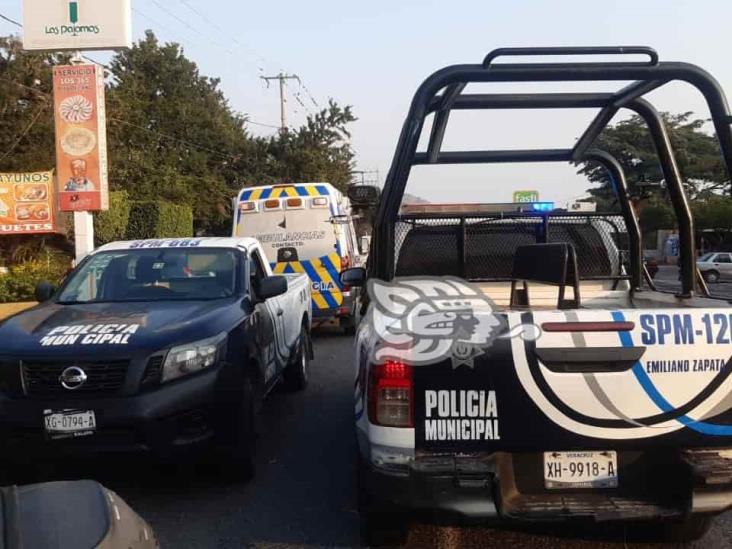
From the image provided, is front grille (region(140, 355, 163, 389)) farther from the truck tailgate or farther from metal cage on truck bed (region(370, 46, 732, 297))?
the truck tailgate

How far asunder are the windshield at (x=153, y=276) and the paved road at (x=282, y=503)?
138 cm

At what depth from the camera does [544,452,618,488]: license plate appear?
354 cm

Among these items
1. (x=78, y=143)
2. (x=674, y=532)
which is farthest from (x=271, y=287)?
(x=78, y=143)

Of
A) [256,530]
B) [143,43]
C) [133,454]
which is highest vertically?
[143,43]

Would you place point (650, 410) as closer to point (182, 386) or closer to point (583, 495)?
point (583, 495)

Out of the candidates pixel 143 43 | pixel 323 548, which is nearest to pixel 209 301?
pixel 323 548

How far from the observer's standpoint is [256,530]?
4.59 m

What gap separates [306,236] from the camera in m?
13.4

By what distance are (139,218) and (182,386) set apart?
29575mm

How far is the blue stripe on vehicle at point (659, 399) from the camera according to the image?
3455 mm

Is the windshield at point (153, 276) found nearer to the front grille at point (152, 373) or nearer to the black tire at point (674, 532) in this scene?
the front grille at point (152, 373)

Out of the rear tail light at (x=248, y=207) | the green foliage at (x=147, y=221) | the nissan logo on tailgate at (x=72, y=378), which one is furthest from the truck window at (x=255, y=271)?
the green foliage at (x=147, y=221)

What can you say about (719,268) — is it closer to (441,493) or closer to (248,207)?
(248,207)

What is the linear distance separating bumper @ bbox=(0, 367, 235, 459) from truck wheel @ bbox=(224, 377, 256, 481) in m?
0.35
